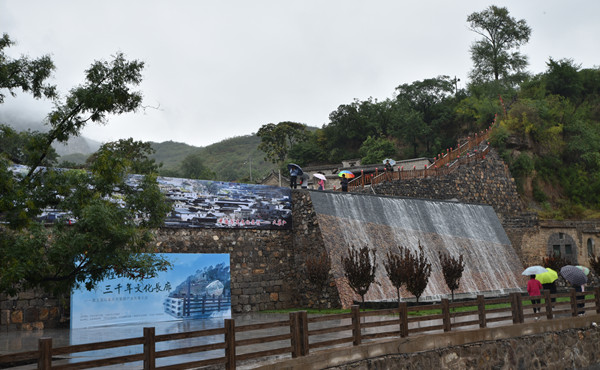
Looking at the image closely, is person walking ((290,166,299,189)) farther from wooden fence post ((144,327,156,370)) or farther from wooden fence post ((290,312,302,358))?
wooden fence post ((144,327,156,370))

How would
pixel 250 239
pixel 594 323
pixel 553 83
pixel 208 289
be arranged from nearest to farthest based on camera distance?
pixel 594 323 → pixel 208 289 → pixel 250 239 → pixel 553 83

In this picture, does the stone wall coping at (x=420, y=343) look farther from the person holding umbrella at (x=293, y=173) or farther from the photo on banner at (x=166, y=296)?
the person holding umbrella at (x=293, y=173)

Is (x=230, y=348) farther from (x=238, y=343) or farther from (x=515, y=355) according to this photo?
(x=515, y=355)

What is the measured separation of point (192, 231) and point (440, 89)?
3555 centimetres

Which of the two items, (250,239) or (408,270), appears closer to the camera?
(408,270)

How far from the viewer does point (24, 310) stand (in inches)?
620

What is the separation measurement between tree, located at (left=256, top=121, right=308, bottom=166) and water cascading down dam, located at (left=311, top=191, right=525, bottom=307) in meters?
29.0

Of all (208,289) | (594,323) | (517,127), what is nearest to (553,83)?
(517,127)

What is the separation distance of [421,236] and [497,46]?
32.9 m

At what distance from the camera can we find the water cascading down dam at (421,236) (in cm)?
2067

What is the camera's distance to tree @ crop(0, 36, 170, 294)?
855 centimetres

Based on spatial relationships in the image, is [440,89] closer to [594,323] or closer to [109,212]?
[594,323]

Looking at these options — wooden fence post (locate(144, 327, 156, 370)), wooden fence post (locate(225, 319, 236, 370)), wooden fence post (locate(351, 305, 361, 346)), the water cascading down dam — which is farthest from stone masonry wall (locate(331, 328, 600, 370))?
the water cascading down dam

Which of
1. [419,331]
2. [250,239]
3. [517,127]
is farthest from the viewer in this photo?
[517,127]
